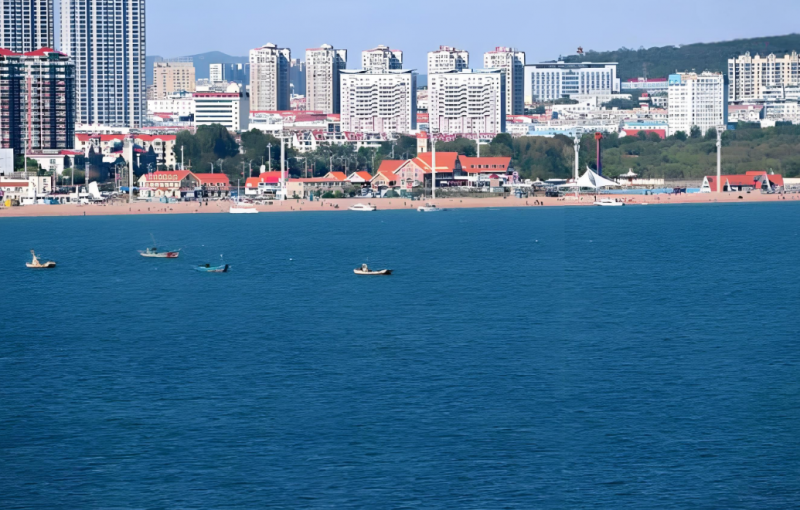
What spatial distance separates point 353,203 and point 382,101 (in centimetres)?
6886

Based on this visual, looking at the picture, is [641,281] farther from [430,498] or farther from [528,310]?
[430,498]

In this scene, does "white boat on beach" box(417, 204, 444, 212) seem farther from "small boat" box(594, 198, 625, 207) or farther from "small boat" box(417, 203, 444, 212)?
"small boat" box(594, 198, 625, 207)

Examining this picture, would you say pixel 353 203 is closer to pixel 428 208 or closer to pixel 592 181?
pixel 428 208

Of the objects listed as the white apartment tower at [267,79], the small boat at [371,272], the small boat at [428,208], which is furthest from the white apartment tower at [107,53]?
the small boat at [371,272]

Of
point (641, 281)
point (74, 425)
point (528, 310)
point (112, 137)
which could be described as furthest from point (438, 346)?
point (112, 137)

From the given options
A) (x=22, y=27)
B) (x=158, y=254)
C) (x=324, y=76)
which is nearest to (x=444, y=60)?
(x=324, y=76)

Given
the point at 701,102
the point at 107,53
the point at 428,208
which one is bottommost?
the point at 428,208

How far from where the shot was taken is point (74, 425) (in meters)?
22.1

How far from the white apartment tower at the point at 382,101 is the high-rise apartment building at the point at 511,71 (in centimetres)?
3206

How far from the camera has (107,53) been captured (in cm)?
17450

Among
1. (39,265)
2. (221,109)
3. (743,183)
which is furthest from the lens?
(221,109)

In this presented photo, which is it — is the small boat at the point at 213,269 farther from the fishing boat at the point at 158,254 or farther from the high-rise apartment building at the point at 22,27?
the high-rise apartment building at the point at 22,27

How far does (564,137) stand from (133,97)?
72027 mm

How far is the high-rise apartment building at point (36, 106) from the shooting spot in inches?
4213
